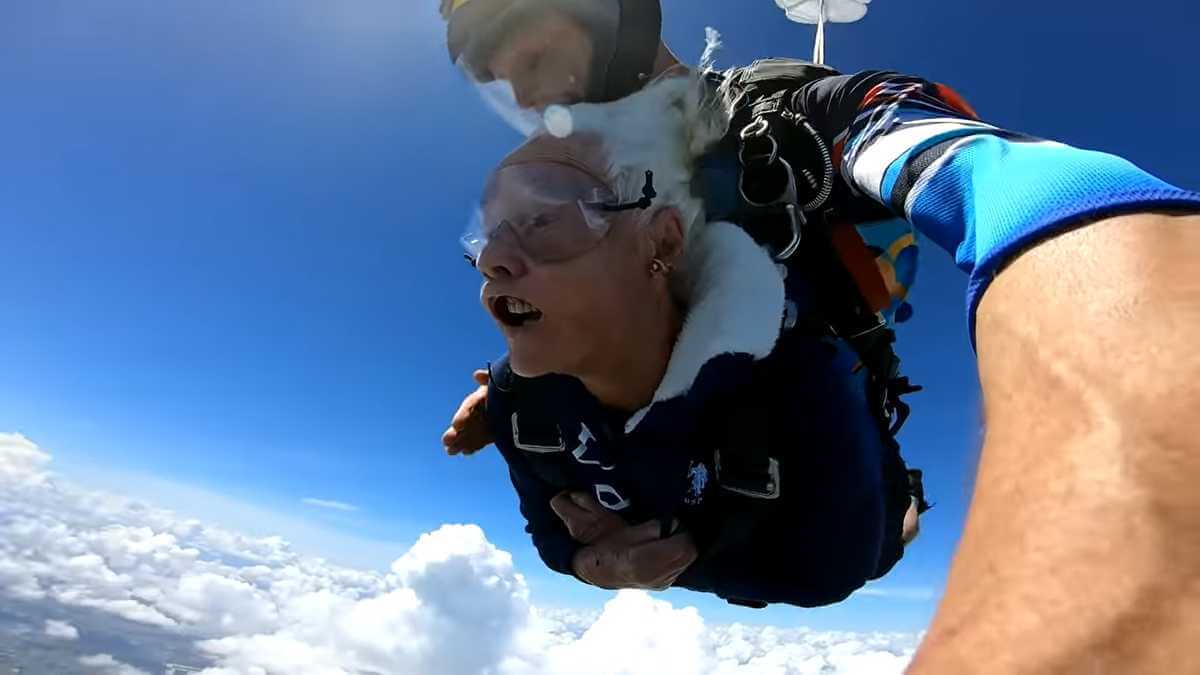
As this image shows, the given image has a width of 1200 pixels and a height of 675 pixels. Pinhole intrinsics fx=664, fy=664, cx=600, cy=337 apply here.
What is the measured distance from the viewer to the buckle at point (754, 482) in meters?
1.53

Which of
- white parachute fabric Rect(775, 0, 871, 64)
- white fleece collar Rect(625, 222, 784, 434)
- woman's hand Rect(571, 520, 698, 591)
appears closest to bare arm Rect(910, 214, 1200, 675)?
white fleece collar Rect(625, 222, 784, 434)

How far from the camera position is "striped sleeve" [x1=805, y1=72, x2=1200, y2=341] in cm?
55

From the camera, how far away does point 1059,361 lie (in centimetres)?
44

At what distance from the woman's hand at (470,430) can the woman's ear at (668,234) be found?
1.03 meters

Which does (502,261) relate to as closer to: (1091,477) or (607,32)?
(607,32)

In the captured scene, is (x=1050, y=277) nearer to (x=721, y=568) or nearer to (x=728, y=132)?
(x=728, y=132)

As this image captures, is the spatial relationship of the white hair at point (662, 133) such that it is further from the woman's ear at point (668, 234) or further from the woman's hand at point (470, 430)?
the woman's hand at point (470, 430)

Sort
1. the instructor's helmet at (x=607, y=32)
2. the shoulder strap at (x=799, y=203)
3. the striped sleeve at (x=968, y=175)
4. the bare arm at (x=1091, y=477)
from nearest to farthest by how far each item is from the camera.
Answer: the bare arm at (x=1091, y=477)
the striped sleeve at (x=968, y=175)
the shoulder strap at (x=799, y=203)
the instructor's helmet at (x=607, y=32)

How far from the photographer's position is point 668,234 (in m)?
1.61

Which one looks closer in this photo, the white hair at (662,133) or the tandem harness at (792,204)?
the tandem harness at (792,204)

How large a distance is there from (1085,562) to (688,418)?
1.25 m

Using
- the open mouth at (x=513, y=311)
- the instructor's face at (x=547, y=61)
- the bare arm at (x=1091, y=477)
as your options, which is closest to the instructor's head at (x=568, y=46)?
the instructor's face at (x=547, y=61)

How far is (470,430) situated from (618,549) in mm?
913

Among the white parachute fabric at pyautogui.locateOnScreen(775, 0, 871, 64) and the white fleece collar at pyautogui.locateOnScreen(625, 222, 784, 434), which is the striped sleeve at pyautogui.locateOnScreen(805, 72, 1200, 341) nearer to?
the white fleece collar at pyautogui.locateOnScreen(625, 222, 784, 434)
